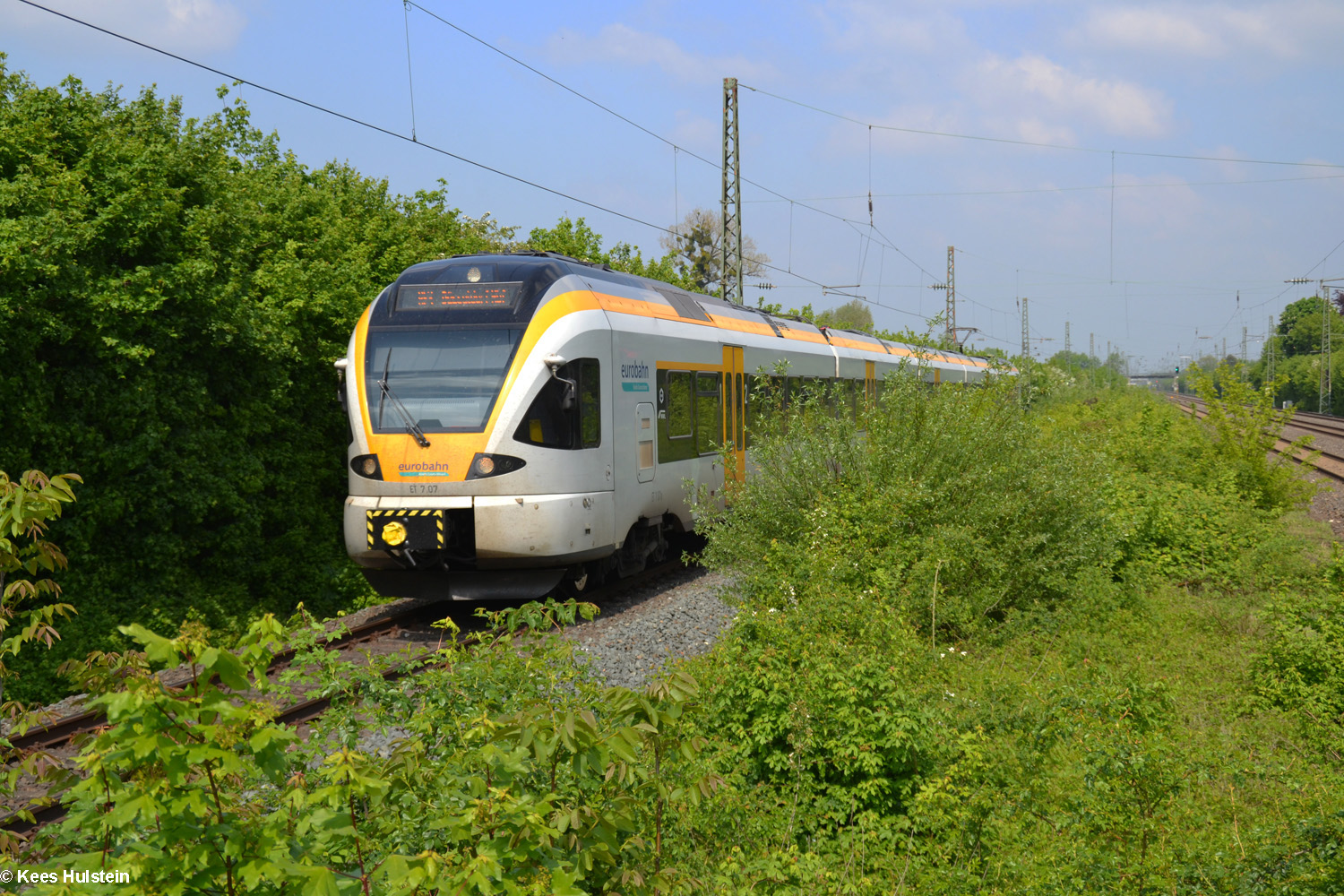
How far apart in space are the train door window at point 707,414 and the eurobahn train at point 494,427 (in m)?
1.56

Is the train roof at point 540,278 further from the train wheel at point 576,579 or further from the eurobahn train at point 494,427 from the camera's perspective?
the train wheel at point 576,579

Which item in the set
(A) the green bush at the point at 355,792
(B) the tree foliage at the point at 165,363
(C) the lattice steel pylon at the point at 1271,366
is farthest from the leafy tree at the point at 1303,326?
(A) the green bush at the point at 355,792

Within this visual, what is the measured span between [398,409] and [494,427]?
3.29ft

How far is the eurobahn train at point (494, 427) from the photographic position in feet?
29.3

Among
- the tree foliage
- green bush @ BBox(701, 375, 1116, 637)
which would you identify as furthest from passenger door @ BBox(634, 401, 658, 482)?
the tree foliage

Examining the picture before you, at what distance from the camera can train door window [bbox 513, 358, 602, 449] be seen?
8984mm

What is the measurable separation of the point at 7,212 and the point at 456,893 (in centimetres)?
897

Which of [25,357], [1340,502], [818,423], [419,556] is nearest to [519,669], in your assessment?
[419,556]

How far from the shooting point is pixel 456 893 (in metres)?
2.44

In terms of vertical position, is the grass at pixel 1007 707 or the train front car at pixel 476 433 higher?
the train front car at pixel 476 433

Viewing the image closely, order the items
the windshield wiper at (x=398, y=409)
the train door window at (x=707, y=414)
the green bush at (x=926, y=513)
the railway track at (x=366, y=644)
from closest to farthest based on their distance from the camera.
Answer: the railway track at (x=366, y=644) < the green bush at (x=926, y=513) < the windshield wiper at (x=398, y=409) < the train door window at (x=707, y=414)

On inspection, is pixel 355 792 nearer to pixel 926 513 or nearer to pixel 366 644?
pixel 926 513

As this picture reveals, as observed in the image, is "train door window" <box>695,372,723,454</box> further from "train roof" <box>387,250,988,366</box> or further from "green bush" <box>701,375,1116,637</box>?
"green bush" <box>701,375,1116,637</box>

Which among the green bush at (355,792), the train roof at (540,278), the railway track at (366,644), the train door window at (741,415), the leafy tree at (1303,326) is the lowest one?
the railway track at (366,644)
